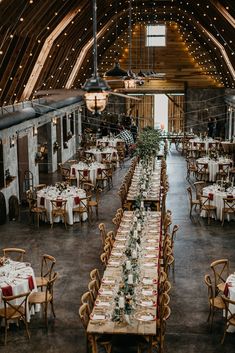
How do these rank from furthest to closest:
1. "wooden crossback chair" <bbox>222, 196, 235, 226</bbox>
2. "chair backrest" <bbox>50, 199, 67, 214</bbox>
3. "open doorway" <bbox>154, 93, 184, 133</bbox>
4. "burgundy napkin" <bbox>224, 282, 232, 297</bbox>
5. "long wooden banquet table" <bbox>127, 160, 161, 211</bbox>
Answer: "open doorway" <bbox>154, 93, 184, 133</bbox> → "wooden crossback chair" <bbox>222, 196, 235, 226</bbox> → "chair backrest" <bbox>50, 199, 67, 214</bbox> → "long wooden banquet table" <bbox>127, 160, 161, 211</bbox> → "burgundy napkin" <bbox>224, 282, 232, 297</bbox>

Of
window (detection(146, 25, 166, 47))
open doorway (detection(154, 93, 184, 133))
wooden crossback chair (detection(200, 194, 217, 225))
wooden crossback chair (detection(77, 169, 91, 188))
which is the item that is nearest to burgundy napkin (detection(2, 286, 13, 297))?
wooden crossback chair (detection(200, 194, 217, 225))

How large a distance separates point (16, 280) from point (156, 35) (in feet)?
81.2

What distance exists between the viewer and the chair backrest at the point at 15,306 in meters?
8.10

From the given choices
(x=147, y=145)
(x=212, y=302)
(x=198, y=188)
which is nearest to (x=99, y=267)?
(x=212, y=302)

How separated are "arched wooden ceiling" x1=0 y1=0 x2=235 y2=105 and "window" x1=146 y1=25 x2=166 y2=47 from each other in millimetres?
440

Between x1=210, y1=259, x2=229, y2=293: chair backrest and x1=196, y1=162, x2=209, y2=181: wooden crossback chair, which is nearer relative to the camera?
x1=210, y1=259, x2=229, y2=293: chair backrest

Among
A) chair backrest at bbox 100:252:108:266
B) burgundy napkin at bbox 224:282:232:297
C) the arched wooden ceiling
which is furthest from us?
the arched wooden ceiling

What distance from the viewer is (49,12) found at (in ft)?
43.8

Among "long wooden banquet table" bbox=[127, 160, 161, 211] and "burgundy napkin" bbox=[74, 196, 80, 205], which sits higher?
"long wooden banquet table" bbox=[127, 160, 161, 211]

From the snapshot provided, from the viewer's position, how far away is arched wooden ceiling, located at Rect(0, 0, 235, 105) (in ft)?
43.1

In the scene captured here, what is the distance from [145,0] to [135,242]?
49.2ft

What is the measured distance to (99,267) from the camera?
1113cm

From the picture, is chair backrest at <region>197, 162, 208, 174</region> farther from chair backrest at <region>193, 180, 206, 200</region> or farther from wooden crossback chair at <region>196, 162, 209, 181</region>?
chair backrest at <region>193, 180, 206, 200</region>

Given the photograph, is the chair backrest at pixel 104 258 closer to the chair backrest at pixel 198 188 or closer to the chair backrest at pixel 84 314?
the chair backrest at pixel 84 314
